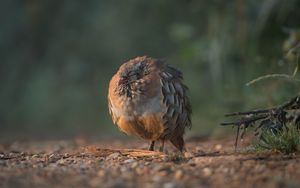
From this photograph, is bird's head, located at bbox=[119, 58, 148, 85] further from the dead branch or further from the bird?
the dead branch

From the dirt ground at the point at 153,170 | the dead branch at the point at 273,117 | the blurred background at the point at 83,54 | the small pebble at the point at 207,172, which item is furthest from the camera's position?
the blurred background at the point at 83,54

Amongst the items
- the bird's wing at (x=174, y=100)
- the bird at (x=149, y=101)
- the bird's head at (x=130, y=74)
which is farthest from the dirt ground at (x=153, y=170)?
the bird's head at (x=130, y=74)

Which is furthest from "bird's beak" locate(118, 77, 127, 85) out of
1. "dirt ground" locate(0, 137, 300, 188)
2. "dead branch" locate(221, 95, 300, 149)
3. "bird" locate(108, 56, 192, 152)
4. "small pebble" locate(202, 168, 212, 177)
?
"small pebble" locate(202, 168, 212, 177)

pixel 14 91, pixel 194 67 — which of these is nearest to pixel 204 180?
pixel 194 67

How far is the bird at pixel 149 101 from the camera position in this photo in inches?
244

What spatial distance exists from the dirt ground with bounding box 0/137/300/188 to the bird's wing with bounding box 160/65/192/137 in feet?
2.01

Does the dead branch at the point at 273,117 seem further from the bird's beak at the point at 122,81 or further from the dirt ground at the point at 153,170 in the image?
the bird's beak at the point at 122,81

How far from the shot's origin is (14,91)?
14977mm

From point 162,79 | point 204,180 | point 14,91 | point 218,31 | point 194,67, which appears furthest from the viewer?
point 14,91

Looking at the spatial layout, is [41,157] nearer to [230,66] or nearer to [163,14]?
[230,66]

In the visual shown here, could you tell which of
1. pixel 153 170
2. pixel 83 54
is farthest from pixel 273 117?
pixel 83 54

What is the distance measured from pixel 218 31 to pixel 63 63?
550 centimetres

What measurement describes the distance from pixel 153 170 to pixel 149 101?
1490 millimetres

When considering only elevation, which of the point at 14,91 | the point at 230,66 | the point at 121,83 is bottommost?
the point at 121,83
